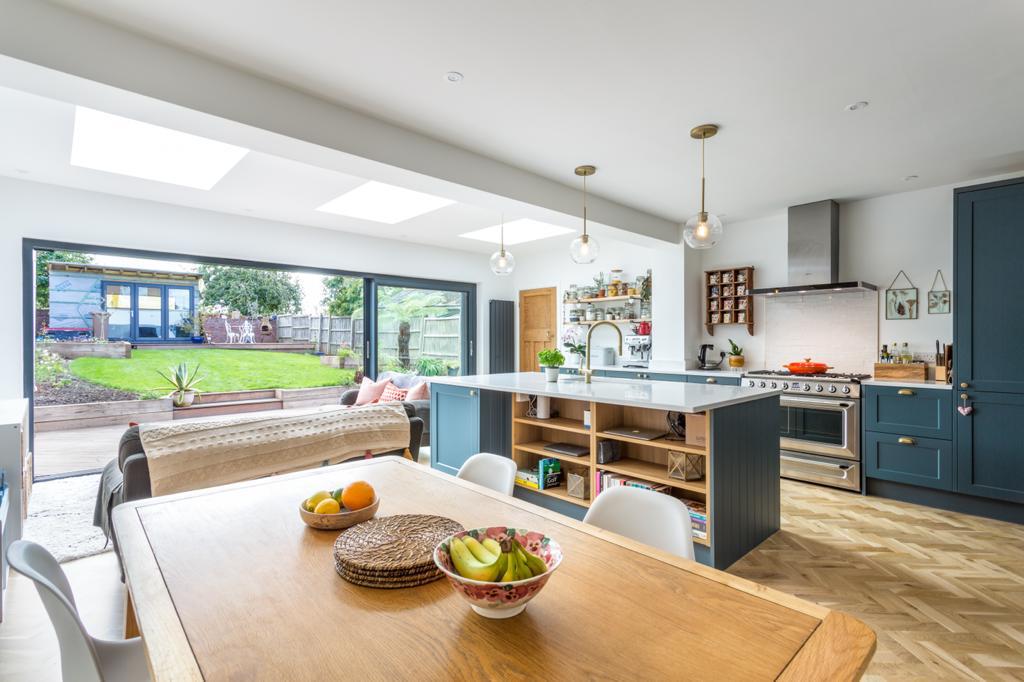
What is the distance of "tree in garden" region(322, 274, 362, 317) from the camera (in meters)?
6.17

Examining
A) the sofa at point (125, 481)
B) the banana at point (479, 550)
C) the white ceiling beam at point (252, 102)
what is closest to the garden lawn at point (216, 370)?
the sofa at point (125, 481)

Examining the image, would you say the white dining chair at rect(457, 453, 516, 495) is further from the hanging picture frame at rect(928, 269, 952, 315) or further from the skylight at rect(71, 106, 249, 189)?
the hanging picture frame at rect(928, 269, 952, 315)

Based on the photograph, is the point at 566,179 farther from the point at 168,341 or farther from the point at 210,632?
the point at 168,341

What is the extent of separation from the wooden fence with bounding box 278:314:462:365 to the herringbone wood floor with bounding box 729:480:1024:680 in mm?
4822

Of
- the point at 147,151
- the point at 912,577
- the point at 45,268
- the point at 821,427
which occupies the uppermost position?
the point at 147,151

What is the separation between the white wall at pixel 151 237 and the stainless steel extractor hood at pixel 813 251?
438 centimetres

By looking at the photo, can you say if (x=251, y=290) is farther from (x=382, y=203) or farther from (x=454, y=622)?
(x=454, y=622)

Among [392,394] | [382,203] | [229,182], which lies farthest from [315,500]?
[392,394]

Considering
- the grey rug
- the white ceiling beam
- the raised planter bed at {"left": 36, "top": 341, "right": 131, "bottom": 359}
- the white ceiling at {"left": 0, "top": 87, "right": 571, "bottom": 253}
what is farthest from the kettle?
the raised planter bed at {"left": 36, "top": 341, "right": 131, "bottom": 359}

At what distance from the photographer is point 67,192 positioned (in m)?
4.32

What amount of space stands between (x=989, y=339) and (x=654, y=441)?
266 centimetres

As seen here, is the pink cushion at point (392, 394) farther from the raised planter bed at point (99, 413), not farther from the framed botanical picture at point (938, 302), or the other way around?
the framed botanical picture at point (938, 302)

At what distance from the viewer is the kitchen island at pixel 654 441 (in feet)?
8.68

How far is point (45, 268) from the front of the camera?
449 centimetres
